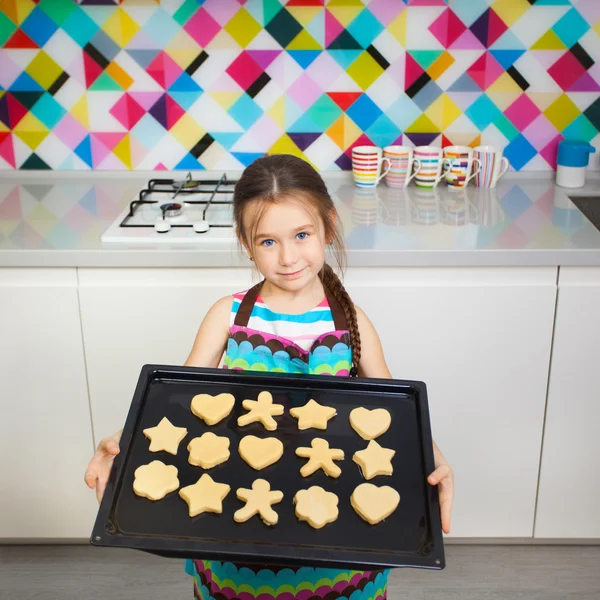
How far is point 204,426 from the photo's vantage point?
4.23 ft

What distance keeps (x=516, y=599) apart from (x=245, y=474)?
128cm

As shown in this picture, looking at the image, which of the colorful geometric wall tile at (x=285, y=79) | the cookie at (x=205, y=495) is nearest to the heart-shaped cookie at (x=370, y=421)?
the cookie at (x=205, y=495)

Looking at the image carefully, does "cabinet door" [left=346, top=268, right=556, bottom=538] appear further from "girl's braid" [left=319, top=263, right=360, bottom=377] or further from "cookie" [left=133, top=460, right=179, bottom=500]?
"cookie" [left=133, top=460, right=179, bottom=500]

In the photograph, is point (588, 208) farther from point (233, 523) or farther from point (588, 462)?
point (233, 523)

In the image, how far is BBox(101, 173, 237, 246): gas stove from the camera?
2.04m

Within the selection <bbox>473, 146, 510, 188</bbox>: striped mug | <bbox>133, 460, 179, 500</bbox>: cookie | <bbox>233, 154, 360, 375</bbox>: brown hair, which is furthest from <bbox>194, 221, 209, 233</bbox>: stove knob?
<bbox>133, 460, 179, 500</bbox>: cookie

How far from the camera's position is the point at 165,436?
125 cm

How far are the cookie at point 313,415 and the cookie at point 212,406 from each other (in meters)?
0.10

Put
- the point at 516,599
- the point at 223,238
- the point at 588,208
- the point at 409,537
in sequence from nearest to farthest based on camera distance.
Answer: the point at 409,537 < the point at 223,238 < the point at 516,599 < the point at 588,208

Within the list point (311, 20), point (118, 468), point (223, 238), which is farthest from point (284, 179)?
point (311, 20)

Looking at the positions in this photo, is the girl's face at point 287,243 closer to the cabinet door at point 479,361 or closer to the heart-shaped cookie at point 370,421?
the heart-shaped cookie at point 370,421

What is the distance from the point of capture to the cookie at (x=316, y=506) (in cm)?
111

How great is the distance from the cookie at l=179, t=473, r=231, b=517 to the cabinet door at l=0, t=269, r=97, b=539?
1015 millimetres

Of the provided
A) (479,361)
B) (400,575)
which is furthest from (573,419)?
(400,575)
